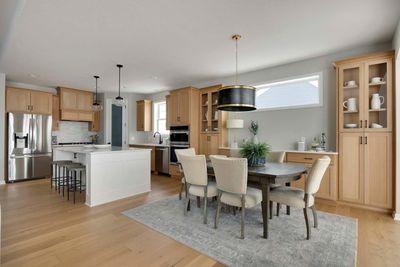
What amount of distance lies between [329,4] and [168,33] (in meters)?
2.00

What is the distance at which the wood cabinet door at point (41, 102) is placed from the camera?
5602 mm

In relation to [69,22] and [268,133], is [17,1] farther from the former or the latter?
[268,133]

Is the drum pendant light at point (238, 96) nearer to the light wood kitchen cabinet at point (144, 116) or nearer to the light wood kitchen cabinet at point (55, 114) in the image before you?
the light wood kitchen cabinet at point (144, 116)

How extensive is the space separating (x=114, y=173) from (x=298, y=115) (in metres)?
3.69

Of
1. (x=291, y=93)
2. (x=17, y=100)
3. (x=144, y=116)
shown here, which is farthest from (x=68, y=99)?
(x=291, y=93)

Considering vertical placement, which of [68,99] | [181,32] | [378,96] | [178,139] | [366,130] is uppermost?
[181,32]

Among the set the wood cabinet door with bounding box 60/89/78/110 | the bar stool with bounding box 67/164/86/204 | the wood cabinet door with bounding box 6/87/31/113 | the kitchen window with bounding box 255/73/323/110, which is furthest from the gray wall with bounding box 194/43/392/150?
the wood cabinet door with bounding box 6/87/31/113

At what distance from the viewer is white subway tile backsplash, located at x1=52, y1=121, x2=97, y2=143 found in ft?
21.6

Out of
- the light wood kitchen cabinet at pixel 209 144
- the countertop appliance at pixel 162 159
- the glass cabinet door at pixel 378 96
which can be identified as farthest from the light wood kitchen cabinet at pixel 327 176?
the countertop appliance at pixel 162 159

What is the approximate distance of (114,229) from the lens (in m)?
2.67

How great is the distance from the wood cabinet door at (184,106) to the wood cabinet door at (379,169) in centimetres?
373

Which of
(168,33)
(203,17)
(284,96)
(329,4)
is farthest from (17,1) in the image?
(284,96)

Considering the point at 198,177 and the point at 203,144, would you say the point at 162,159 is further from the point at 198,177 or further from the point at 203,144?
the point at 198,177

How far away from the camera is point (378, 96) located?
3.30m
